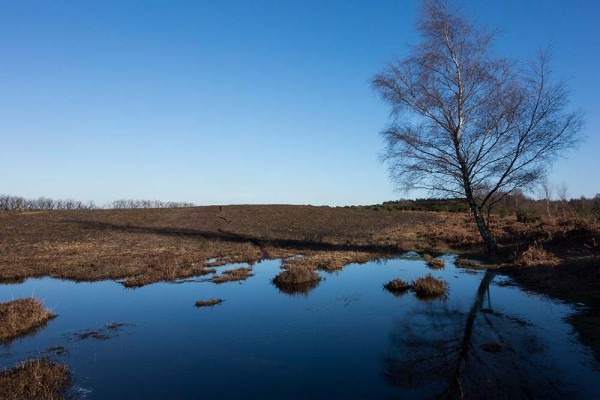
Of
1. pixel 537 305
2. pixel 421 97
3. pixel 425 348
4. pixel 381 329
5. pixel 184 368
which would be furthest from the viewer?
pixel 421 97

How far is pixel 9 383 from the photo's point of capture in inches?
277

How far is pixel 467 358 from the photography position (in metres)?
8.23

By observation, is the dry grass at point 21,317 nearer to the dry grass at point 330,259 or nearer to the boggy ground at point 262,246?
the boggy ground at point 262,246

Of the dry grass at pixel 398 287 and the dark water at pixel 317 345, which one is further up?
the dry grass at pixel 398 287

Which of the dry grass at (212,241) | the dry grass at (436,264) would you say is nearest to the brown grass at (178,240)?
the dry grass at (212,241)

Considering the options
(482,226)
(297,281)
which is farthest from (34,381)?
(482,226)

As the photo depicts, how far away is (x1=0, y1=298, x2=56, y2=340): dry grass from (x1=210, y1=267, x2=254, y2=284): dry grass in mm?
6683

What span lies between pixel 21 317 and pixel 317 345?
847cm

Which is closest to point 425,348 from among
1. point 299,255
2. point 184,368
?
point 184,368

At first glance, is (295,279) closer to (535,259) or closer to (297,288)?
(297,288)

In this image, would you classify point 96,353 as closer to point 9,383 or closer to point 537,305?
point 9,383

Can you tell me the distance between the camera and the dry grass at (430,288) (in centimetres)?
1406

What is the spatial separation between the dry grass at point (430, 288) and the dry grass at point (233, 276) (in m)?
7.75

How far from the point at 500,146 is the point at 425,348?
16.4 m
